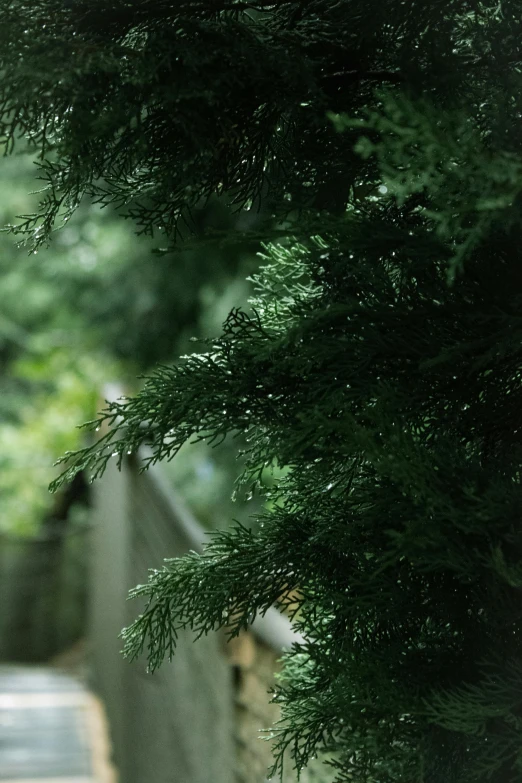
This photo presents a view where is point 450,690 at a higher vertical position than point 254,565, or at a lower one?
lower

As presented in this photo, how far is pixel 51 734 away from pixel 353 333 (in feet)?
22.2

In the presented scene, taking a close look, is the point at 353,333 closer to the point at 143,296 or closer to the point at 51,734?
the point at 143,296

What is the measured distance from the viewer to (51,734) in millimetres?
7301

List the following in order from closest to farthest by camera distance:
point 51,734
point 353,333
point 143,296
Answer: point 353,333, point 143,296, point 51,734

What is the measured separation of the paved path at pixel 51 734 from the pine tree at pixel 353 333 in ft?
18.1

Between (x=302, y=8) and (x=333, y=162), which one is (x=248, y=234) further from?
(x=302, y=8)

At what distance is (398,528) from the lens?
139 cm

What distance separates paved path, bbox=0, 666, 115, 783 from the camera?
21.3 feet

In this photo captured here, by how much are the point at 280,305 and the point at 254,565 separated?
0.42 metres

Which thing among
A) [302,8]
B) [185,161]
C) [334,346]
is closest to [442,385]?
[334,346]

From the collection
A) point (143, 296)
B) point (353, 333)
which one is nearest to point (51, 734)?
point (143, 296)

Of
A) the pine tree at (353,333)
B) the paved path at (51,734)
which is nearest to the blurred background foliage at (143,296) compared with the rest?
the paved path at (51,734)

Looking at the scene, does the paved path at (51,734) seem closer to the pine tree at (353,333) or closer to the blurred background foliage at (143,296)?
the blurred background foliage at (143,296)

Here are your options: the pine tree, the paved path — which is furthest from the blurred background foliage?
the pine tree
